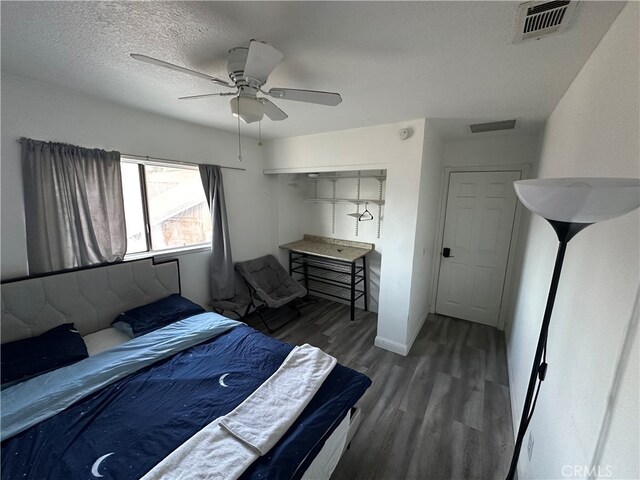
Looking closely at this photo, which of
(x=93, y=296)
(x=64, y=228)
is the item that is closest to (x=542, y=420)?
(x=93, y=296)

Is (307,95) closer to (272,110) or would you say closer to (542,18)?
(272,110)

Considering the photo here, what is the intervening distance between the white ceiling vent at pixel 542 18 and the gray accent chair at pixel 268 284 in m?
3.00

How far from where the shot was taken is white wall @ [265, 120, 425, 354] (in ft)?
8.11

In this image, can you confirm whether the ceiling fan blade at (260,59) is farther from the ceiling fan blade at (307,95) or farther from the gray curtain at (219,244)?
the gray curtain at (219,244)

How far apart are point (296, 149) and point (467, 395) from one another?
10.5 ft

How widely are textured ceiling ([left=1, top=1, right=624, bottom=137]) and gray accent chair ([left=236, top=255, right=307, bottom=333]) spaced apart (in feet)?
6.72

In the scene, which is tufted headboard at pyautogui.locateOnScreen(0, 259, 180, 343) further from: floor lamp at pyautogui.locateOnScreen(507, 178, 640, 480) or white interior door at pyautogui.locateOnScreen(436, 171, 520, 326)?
white interior door at pyautogui.locateOnScreen(436, 171, 520, 326)

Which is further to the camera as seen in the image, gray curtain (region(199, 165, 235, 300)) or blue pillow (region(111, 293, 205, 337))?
gray curtain (region(199, 165, 235, 300))

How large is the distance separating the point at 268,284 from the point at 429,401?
2318mm

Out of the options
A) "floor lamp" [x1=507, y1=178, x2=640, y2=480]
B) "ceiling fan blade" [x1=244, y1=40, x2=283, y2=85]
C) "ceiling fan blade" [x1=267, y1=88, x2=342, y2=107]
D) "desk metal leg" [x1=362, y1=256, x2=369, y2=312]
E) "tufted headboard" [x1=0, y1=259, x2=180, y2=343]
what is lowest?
"desk metal leg" [x1=362, y1=256, x2=369, y2=312]

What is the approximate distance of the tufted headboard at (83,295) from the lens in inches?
65.7

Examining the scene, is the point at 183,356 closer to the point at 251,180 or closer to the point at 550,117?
the point at 251,180

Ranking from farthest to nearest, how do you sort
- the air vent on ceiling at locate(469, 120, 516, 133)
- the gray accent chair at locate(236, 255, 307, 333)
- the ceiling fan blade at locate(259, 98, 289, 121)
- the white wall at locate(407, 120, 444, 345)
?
the gray accent chair at locate(236, 255, 307, 333), the white wall at locate(407, 120, 444, 345), the air vent on ceiling at locate(469, 120, 516, 133), the ceiling fan blade at locate(259, 98, 289, 121)

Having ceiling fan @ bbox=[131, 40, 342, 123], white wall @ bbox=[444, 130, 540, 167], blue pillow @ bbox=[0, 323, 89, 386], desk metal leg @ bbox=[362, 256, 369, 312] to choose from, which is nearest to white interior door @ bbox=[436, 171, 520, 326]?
white wall @ bbox=[444, 130, 540, 167]
